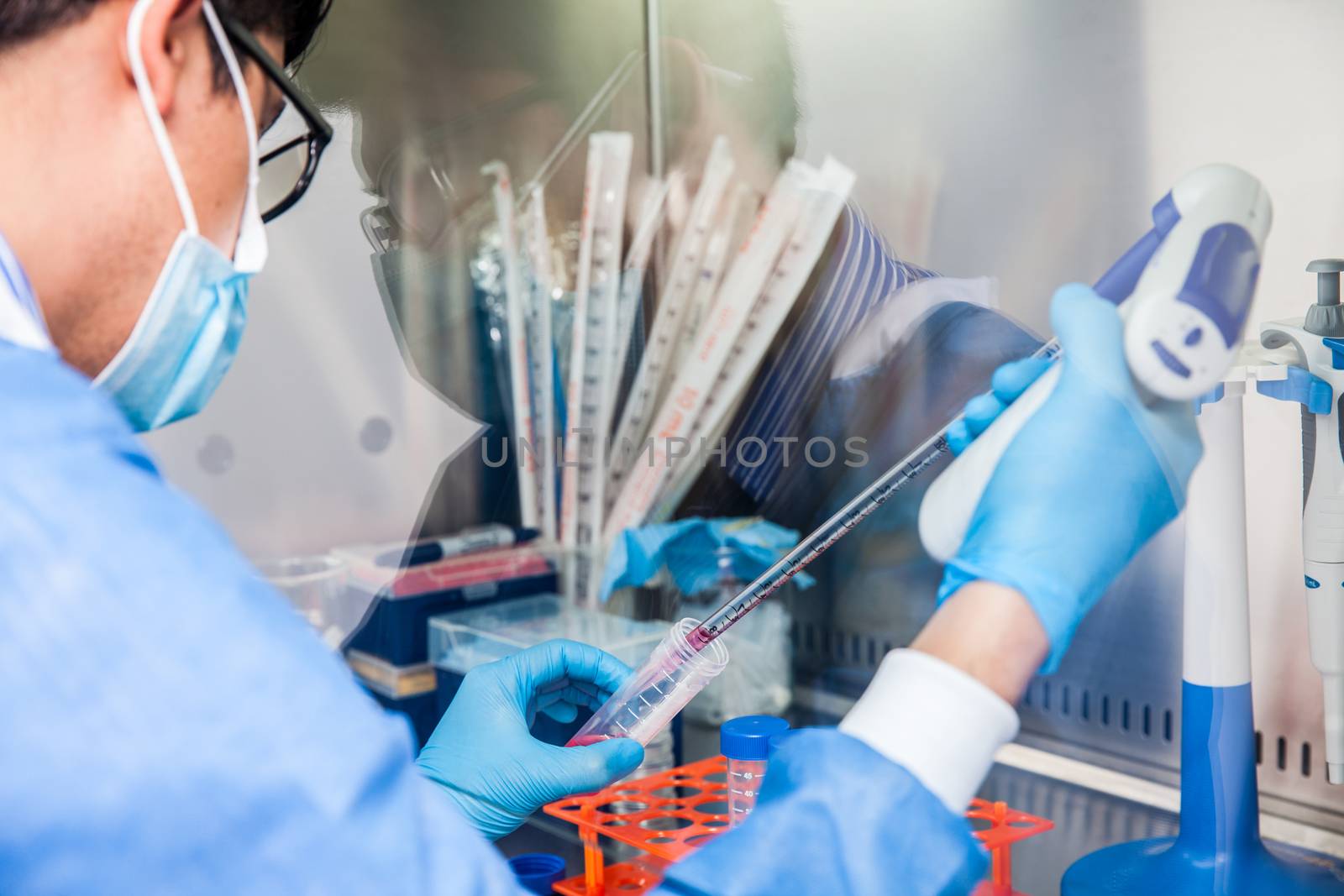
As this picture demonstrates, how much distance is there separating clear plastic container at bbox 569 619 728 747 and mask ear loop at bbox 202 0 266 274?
0.42 meters

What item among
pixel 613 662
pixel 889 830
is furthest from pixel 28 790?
pixel 613 662

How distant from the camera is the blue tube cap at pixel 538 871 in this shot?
0.96 metres

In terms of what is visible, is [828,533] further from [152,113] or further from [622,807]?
[152,113]

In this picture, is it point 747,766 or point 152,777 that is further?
point 747,766

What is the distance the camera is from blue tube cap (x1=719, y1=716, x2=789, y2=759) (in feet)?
2.97

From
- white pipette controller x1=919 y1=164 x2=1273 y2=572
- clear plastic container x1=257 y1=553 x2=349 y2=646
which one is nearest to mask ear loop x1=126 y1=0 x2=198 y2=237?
white pipette controller x1=919 y1=164 x2=1273 y2=572

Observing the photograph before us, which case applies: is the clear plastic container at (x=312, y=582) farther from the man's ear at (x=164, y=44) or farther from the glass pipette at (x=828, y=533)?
the man's ear at (x=164, y=44)

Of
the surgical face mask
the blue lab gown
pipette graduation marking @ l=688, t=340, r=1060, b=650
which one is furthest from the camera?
pipette graduation marking @ l=688, t=340, r=1060, b=650

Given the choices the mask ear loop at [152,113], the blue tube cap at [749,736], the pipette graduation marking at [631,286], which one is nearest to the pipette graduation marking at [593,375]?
the pipette graduation marking at [631,286]

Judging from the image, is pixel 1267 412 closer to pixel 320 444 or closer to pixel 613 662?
pixel 613 662

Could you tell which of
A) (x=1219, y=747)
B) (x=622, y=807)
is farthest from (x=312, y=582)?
(x=1219, y=747)

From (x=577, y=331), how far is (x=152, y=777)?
1050mm

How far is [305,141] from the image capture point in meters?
0.92

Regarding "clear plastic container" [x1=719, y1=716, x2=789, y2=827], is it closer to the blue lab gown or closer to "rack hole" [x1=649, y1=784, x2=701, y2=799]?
"rack hole" [x1=649, y1=784, x2=701, y2=799]
